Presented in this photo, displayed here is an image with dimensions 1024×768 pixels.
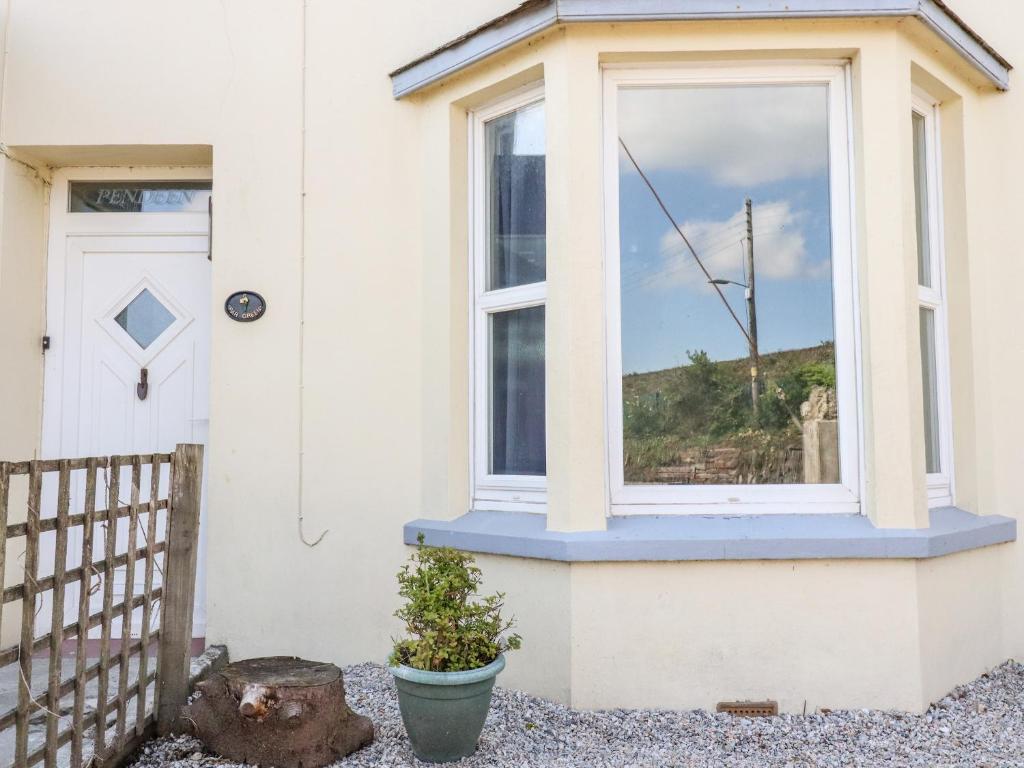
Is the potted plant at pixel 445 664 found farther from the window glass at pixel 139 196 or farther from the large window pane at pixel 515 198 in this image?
the window glass at pixel 139 196

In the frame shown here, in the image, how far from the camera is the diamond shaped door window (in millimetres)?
4723

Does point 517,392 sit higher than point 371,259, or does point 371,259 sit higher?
point 371,259

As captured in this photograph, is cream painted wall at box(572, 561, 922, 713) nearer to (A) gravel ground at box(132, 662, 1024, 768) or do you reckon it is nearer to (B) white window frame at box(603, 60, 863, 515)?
(A) gravel ground at box(132, 662, 1024, 768)

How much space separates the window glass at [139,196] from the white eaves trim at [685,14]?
1.76 meters

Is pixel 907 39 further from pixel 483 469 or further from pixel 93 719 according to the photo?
pixel 93 719

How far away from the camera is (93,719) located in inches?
119

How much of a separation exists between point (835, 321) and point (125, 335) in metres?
3.69

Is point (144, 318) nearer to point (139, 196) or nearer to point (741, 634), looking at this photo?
point (139, 196)

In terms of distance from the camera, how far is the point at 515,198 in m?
4.21

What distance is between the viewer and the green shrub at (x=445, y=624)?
3.00 metres

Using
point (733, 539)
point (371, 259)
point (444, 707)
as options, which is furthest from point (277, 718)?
point (371, 259)

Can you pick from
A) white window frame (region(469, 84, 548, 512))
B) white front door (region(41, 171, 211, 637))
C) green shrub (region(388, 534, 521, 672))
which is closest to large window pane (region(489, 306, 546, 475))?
white window frame (region(469, 84, 548, 512))

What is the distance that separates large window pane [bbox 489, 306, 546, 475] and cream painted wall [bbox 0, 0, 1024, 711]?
0.17m

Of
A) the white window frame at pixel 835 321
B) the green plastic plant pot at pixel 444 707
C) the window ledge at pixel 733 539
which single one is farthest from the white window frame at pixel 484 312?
the green plastic plant pot at pixel 444 707
